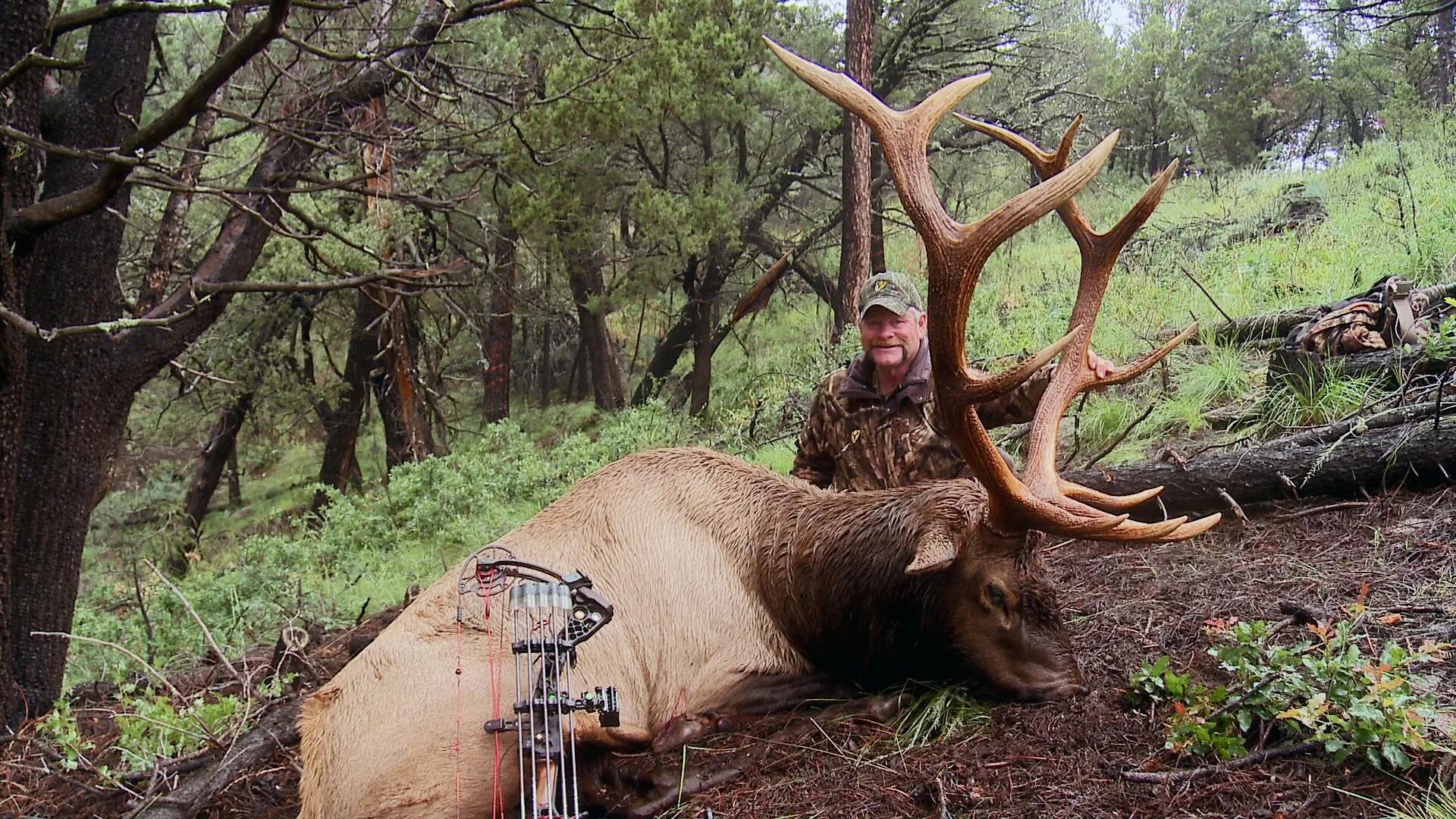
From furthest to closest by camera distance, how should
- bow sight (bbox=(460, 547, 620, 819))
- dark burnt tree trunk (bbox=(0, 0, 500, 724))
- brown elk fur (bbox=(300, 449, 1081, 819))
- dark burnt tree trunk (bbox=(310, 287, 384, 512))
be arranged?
dark burnt tree trunk (bbox=(310, 287, 384, 512))
dark burnt tree trunk (bbox=(0, 0, 500, 724))
brown elk fur (bbox=(300, 449, 1081, 819))
bow sight (bbox=(460, 547, 620, 819))

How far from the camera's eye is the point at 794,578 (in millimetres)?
3721

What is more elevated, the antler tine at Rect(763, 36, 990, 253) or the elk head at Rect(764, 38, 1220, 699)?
the antler tine at Rect(763, 36, 990, 253)

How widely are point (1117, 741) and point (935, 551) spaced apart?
2.56ft

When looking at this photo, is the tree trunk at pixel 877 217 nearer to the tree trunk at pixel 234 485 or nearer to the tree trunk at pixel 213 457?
the tree trunk at pixel 213 457

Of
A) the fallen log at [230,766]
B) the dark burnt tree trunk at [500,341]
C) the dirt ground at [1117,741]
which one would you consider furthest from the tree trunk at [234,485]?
the fallen log at [230,766]

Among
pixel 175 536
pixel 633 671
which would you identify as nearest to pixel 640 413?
pixel 175 536

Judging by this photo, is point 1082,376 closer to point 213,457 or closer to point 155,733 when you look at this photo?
point 155,733

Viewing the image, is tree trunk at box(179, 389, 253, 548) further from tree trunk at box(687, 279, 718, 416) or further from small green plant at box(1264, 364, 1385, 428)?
small green plant at box(1264, 364, 1385, 428)

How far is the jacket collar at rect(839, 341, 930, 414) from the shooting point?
4.43 metres

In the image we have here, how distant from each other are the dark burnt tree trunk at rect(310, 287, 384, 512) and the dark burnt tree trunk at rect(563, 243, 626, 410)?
2782 mm

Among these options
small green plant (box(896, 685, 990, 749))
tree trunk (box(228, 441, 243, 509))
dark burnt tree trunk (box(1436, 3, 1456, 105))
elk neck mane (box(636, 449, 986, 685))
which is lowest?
small green plant (box(896, 685, 990, 749))

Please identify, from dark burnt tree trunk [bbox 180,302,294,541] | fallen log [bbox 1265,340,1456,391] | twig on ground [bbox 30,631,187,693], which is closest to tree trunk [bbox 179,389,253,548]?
dark burnt tree trunk [bbox 180,302,294,541]

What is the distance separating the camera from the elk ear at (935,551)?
125 inches

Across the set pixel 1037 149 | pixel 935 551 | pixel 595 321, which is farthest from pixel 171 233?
pixel 595 321
